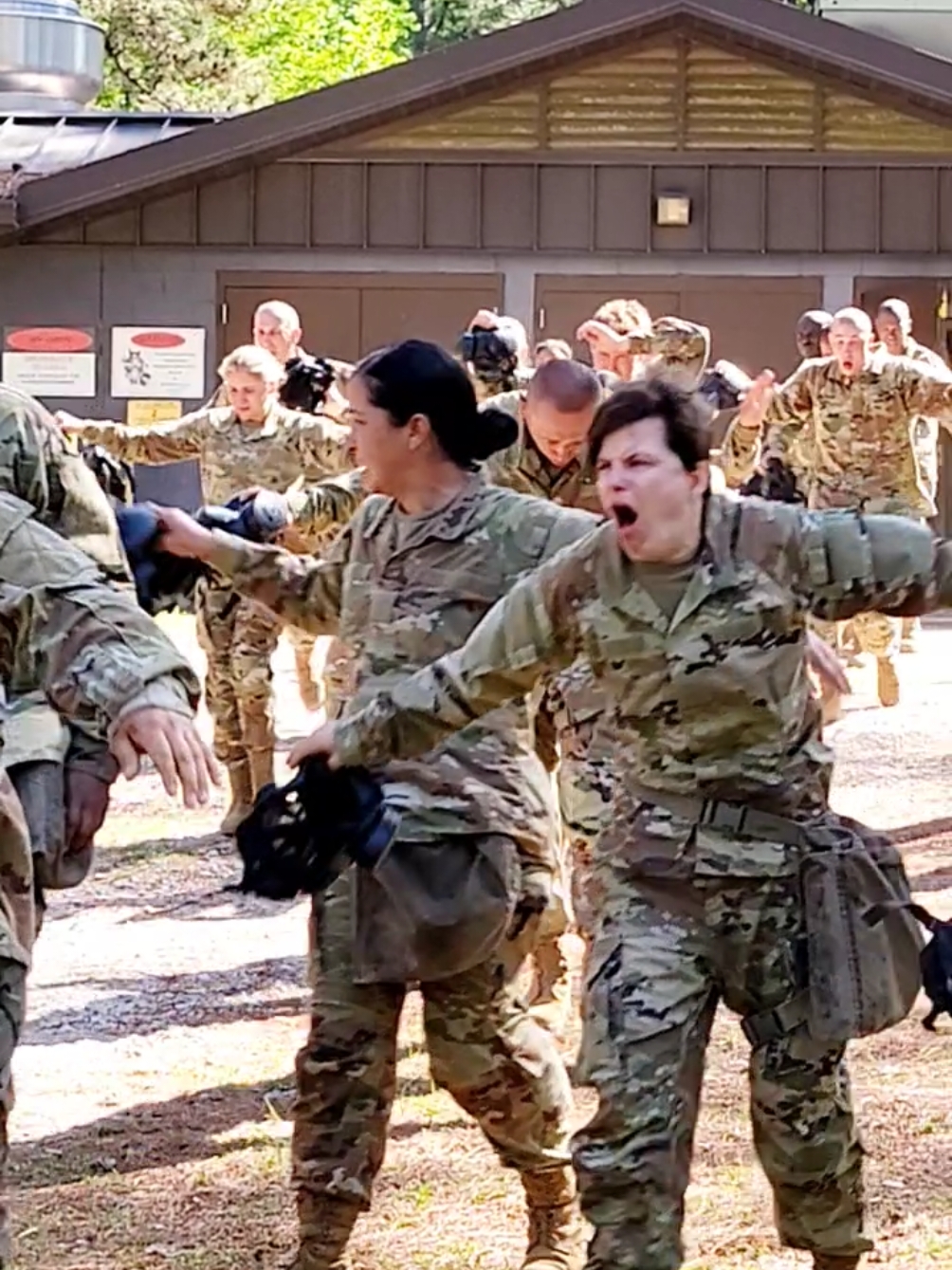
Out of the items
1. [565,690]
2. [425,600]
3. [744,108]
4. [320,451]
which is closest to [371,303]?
[744,108]

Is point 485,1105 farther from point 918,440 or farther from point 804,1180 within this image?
point 918,440

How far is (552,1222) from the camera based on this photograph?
5.13m

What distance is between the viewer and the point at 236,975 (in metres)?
8.17

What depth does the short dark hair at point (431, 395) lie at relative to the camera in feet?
16.3

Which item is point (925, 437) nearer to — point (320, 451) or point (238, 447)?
point (320, 451)

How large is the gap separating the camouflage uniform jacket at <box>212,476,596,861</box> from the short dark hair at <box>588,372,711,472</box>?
48 centimetres

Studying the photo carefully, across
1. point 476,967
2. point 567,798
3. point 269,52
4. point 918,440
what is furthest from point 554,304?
point 269,52

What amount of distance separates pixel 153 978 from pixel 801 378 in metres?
5.04

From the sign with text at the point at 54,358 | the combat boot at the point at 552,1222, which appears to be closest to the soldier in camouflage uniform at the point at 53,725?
the combat boot at the point at 552,1222

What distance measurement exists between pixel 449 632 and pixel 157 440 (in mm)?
5681

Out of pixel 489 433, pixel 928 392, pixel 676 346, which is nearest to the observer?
pixel 489 433

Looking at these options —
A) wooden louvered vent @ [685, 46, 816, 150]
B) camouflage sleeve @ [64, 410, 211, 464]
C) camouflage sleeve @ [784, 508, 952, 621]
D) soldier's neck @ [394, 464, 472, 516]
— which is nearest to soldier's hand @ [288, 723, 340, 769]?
soldier's neck @ [394, 464, 472, 516]

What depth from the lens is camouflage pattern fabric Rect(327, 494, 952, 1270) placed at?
434 centimetres

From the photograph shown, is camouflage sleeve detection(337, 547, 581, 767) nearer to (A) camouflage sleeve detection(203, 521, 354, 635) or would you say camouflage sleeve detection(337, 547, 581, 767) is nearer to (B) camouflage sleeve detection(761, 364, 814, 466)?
(A) camouflage sleeve detection(203, 521, 354, 635)
